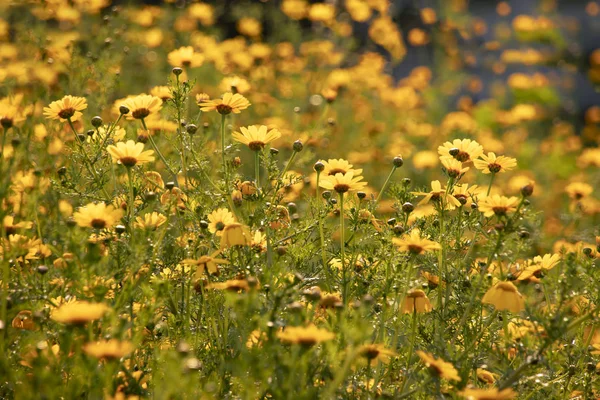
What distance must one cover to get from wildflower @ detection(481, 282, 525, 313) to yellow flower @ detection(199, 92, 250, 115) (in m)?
1.00

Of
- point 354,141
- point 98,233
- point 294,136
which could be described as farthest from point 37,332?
point 354,141

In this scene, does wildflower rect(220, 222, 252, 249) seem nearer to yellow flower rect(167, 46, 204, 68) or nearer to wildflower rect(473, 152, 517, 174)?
wildflower rect(473, 152, 517, 174)

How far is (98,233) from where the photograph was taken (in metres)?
2.21

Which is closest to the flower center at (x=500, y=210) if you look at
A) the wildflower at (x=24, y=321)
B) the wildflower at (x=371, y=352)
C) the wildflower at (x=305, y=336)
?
the wildflower at (x=371, y=352)

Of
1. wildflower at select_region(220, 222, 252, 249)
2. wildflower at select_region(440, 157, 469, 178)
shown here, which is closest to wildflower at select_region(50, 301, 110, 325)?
wildflower at select_region(220, 222, 252, 249)

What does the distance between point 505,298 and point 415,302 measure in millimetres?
250

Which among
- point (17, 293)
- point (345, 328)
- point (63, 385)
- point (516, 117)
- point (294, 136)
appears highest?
point (345, 328)

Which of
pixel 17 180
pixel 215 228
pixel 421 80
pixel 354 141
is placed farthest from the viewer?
pixel 421 80

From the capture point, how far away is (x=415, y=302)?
1.96 meters

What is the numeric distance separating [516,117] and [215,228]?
4944 mm

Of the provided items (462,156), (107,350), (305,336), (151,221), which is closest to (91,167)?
(151,221)

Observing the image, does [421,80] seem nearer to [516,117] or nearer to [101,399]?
[516,117]

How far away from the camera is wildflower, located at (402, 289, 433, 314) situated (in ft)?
6.41

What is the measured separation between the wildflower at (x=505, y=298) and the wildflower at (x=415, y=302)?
0.18 meters
